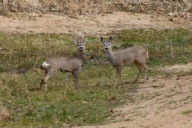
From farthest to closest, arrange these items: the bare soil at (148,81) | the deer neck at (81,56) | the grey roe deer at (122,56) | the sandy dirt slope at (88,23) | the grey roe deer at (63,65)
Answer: the sandy dirt slope at (88,23), the grey roe deer at (122,56), the deer neck at (81,56), the grey roe deer at (63,65), the bare soil at (148,81)

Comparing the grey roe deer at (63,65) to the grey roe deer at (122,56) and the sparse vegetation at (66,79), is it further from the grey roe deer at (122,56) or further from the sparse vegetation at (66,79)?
the grey roe deer at (122,56)

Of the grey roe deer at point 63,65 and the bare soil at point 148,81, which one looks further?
the grey roe deer at point 63,65

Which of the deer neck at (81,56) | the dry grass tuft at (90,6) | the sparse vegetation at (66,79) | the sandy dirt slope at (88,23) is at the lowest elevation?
the sparse vegetation at (66,79)

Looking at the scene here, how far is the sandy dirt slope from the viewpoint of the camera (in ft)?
53.8

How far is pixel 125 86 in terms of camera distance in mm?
10250

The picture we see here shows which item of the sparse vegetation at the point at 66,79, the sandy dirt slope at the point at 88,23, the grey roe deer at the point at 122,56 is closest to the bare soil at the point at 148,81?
the sandy dirt slope at the point at 88,23

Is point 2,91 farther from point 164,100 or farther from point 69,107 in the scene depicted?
point 164,100

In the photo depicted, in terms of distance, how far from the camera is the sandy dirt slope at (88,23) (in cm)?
1639

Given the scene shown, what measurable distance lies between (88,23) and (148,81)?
321 inches

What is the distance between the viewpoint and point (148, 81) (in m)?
10.5

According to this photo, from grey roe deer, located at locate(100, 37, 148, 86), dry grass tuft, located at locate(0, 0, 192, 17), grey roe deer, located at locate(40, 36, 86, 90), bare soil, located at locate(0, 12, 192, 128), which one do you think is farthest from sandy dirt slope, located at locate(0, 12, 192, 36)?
grey roe deer, located at locate(40, 36, 86, 90)

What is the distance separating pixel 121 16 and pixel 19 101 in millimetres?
11571

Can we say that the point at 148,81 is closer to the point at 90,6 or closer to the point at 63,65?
the point at 63,65

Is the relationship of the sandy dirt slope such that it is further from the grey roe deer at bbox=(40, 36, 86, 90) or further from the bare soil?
the grey roe deer at bbox=(40, 36, 86, 90)
